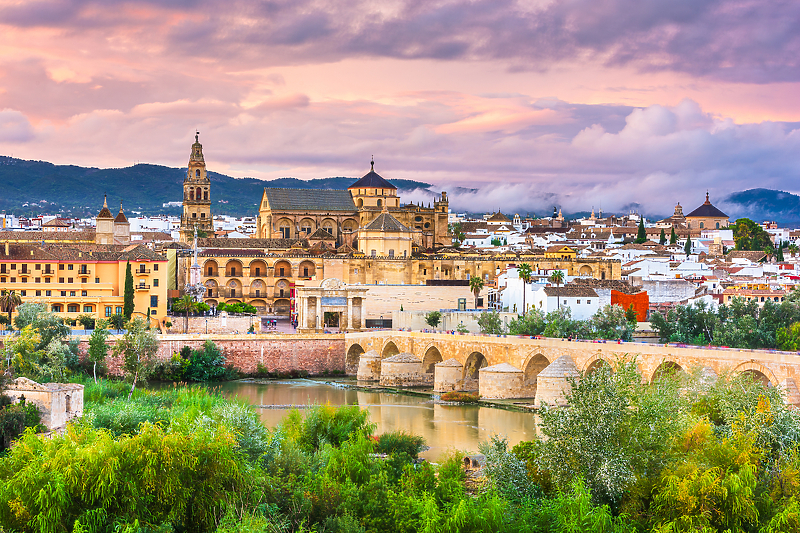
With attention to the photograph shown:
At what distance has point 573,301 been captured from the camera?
64250 millimetres

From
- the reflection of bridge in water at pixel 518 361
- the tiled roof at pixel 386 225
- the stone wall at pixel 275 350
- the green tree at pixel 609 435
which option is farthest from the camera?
the tiled roof at pixel 386 225

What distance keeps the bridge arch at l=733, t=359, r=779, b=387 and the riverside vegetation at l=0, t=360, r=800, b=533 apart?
8.25m

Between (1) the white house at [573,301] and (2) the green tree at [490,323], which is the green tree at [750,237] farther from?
(2) the green tree at [490,323]

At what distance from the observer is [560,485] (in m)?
23.0

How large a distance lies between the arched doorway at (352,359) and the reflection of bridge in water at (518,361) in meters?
0.02

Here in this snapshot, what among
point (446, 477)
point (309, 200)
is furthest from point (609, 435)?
point (309, 200)

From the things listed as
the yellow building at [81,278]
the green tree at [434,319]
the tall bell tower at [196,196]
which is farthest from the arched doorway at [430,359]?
the tall bell tower at [196,196]

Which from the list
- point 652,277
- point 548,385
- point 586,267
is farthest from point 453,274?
point 548,385

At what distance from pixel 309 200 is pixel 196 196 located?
12.5 meters

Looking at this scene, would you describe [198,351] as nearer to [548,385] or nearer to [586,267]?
[548,385]

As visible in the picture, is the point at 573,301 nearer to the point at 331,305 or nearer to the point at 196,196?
the point at 331,305

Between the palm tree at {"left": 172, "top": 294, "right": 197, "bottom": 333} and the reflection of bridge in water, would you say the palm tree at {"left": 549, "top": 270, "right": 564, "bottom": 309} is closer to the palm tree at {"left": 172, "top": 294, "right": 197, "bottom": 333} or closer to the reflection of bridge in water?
the reflection of bridge in water

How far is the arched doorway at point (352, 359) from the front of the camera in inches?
2402

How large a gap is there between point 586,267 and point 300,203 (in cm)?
2763
